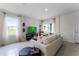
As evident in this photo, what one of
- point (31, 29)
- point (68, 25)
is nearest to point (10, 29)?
point (31, 29)

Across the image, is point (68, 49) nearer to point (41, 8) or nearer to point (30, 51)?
point (30, 51)

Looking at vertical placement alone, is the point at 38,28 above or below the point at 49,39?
above

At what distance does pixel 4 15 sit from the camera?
1517 millimetres

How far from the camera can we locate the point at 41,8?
5.34 ft

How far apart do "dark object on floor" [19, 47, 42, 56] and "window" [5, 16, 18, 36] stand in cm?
41

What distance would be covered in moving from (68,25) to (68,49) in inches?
23.5

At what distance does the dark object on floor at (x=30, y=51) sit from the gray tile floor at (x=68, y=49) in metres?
0.45

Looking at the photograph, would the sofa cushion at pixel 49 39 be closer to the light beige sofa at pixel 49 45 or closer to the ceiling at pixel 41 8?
the light beige sofa at pixel 49 45

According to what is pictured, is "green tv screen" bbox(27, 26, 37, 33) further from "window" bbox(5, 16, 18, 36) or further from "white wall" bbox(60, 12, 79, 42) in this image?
"white wall" bbox(60, 12, 79, 42)

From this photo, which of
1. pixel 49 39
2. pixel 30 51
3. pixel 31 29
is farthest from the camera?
pixel 49 39

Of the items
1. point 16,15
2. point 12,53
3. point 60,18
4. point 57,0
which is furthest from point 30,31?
point 57,0

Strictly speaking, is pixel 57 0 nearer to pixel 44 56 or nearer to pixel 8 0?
pixel 8 0

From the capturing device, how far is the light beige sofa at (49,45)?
169 cm

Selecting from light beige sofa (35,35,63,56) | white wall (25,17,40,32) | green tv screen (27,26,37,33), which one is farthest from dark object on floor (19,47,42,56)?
white wall (25,17,40,32)
